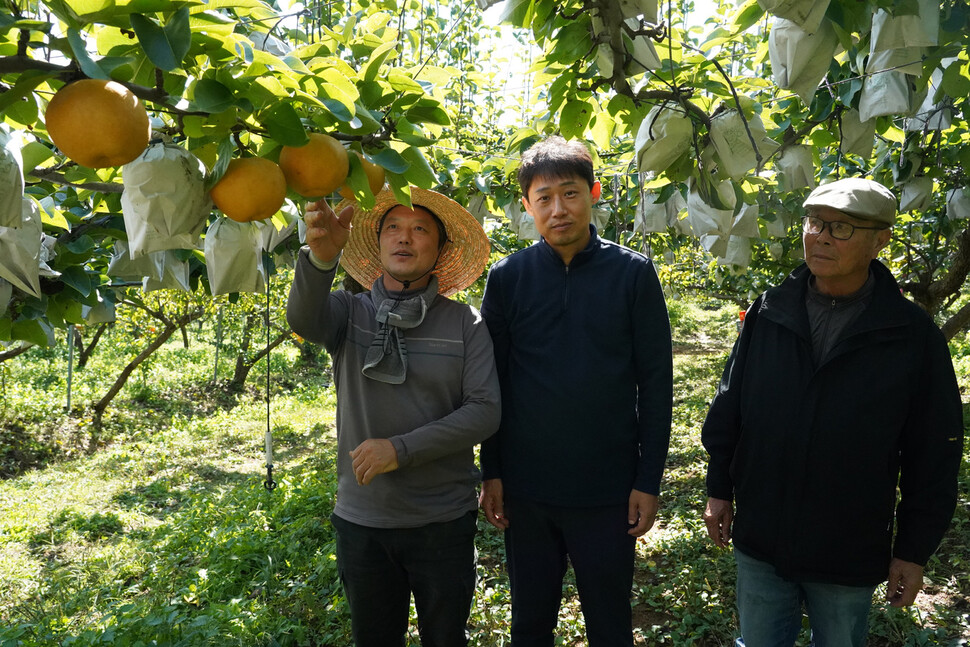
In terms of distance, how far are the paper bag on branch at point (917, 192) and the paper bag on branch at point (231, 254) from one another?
2.82 metres

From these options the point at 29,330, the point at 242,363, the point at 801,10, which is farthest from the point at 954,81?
the point at 242,363

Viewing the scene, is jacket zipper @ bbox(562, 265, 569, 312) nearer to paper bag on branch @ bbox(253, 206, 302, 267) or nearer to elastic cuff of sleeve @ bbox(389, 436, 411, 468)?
elastic cuff of sleeve @ bbox(389, 436, 411, 468)

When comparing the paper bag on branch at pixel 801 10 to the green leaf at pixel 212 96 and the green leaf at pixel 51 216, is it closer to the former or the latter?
the green leaf at pixel 212 96

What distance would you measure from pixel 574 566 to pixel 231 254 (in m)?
1.17

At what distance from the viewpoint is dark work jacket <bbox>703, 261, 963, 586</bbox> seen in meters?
1.57

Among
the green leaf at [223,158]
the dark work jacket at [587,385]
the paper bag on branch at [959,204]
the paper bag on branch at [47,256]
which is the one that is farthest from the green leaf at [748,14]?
the paper bag on branch at [959,204]

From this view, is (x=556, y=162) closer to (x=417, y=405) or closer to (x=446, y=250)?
(x=446, y=250)

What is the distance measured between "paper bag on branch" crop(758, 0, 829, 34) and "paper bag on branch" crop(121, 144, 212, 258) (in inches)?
34.7

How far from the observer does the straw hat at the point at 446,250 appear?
75.7 inches

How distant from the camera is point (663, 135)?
58.7 inches

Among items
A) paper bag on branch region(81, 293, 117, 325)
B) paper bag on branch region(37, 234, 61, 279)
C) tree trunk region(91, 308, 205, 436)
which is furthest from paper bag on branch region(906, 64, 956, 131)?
tree trunk region(91, 308, 205, 436)

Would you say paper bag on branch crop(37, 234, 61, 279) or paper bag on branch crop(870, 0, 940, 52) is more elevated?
paper bag on branch crop(870, 0, 940, 52)

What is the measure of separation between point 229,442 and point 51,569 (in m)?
4.43

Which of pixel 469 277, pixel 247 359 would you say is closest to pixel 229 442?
pixel 247 359
